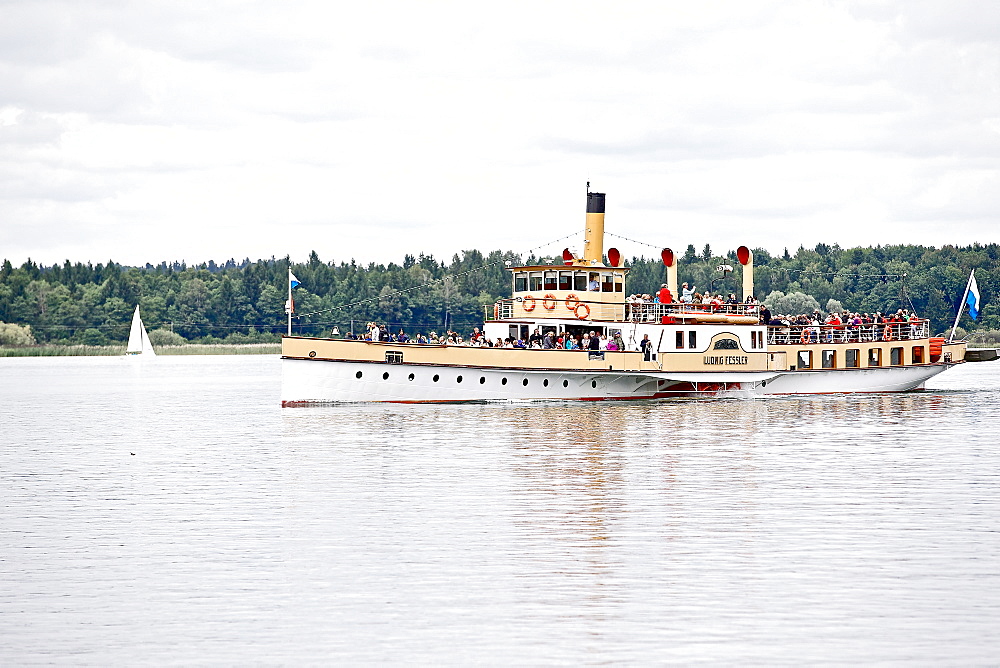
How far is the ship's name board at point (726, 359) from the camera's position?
6425 cm

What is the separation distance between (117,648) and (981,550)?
1371 centimetres

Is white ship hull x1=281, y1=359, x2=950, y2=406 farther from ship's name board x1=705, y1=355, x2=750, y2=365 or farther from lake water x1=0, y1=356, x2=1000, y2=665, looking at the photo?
lake water x1=0, y1=356, x2=1000, y2=665

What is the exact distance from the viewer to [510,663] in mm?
16703

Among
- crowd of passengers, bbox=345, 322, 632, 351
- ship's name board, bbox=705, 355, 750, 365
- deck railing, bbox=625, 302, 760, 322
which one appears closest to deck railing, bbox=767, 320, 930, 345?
ship's name board, bbox=705, 355, 750, 365

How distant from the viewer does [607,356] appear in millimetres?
62031

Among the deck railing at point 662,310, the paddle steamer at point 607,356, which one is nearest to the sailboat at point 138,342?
the paddle steamer at point 607,356

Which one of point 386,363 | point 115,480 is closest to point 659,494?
point 115,480

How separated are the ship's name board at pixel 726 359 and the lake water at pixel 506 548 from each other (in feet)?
53.1

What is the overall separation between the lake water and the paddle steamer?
445 inches

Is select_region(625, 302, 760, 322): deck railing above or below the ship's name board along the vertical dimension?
above

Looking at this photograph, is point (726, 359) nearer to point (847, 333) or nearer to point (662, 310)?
point (662, 310)

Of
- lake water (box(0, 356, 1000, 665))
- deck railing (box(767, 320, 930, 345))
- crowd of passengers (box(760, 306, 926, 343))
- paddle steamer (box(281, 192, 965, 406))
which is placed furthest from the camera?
crowd of passengers (box(760, 306, 926, 343))

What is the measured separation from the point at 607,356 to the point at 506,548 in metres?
38.4

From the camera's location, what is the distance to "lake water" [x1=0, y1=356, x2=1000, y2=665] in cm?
1775
